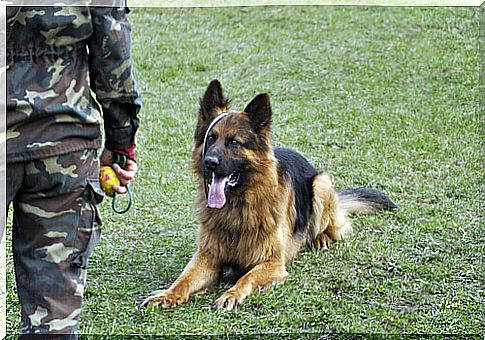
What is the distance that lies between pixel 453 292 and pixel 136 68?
6.81 meters

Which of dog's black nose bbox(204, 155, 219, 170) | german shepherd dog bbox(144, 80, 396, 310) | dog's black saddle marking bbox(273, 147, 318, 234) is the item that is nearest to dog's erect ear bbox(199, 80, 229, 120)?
german shepherd dog bbox(144, 80, 396, 310)

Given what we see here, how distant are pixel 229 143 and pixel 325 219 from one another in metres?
1.18

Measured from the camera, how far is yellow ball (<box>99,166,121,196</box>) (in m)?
2.86

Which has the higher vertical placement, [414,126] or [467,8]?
[467,8]

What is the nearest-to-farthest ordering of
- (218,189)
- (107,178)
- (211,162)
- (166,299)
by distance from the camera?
1. (107,178)
2. (166,299)
3. (211,162)
4. (218,189)

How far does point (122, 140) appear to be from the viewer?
279 cm

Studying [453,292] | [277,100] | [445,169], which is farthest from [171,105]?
[453,292]

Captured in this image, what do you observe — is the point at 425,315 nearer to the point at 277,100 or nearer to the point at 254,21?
the point at 277,100

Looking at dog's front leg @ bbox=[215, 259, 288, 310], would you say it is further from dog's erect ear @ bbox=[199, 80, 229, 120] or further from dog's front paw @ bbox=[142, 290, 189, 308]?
dog's erect ear @ bbox=[199, 80, 229, 120]

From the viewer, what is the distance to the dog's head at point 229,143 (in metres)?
4.67

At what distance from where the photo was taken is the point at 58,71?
251 centimetres

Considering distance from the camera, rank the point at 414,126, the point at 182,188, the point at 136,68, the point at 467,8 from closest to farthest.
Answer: the point at 182,188 → the point at 414,126 → the point at 136,68 → the point at 467,8

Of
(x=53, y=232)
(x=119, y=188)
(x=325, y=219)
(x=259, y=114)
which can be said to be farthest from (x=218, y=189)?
(x=53, y=232)

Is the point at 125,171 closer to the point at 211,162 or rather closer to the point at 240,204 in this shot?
the point at 211,162
